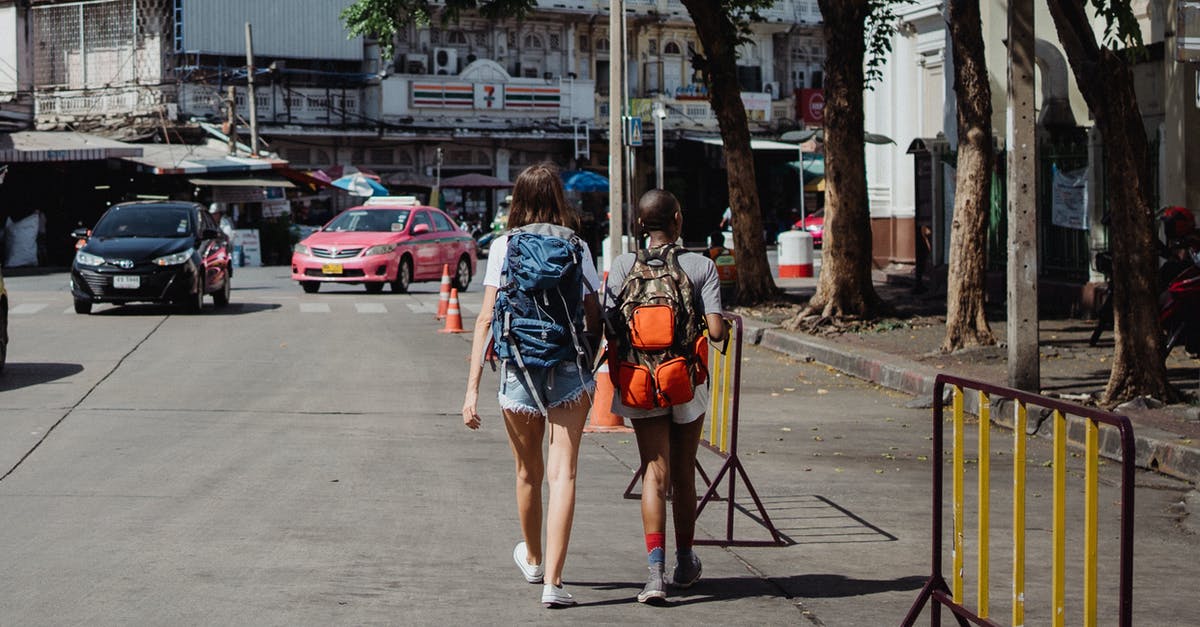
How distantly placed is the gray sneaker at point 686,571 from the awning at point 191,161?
35.5m

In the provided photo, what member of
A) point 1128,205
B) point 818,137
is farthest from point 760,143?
point 1128,205

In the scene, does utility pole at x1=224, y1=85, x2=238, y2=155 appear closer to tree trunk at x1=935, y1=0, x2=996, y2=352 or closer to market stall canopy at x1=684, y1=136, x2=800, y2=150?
market stall canopy at x1=684, y1=136, x2=800, y2=150

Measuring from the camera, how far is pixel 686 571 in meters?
6.48

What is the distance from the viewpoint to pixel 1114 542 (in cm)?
776

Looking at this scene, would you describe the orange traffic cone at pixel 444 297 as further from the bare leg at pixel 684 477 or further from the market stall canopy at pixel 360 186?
the market stall canopy at pixel 360 186

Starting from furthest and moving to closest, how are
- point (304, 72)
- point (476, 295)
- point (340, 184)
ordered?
point (304, 72) → point (340, 184) → point (476, 295)

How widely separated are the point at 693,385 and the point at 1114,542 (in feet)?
9.05

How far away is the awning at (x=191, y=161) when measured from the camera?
Result: 40.8 metres

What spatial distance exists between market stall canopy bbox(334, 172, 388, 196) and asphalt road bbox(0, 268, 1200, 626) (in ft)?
109

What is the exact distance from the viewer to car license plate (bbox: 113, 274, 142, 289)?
69.8ft

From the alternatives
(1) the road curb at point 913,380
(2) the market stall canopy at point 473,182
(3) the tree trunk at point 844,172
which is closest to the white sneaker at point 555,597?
(1) the road curb at point 913,380

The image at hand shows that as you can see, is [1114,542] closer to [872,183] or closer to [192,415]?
[192,415]

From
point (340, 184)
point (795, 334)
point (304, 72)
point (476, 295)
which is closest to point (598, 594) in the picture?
point (795, 334)

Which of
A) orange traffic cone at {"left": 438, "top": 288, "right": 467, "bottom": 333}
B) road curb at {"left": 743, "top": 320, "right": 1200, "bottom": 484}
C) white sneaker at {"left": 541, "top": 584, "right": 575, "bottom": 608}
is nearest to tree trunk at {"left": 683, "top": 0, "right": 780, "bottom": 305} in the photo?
road curb at {"left": 743, "top": 320, "right": 1200, "bottom": 484}
